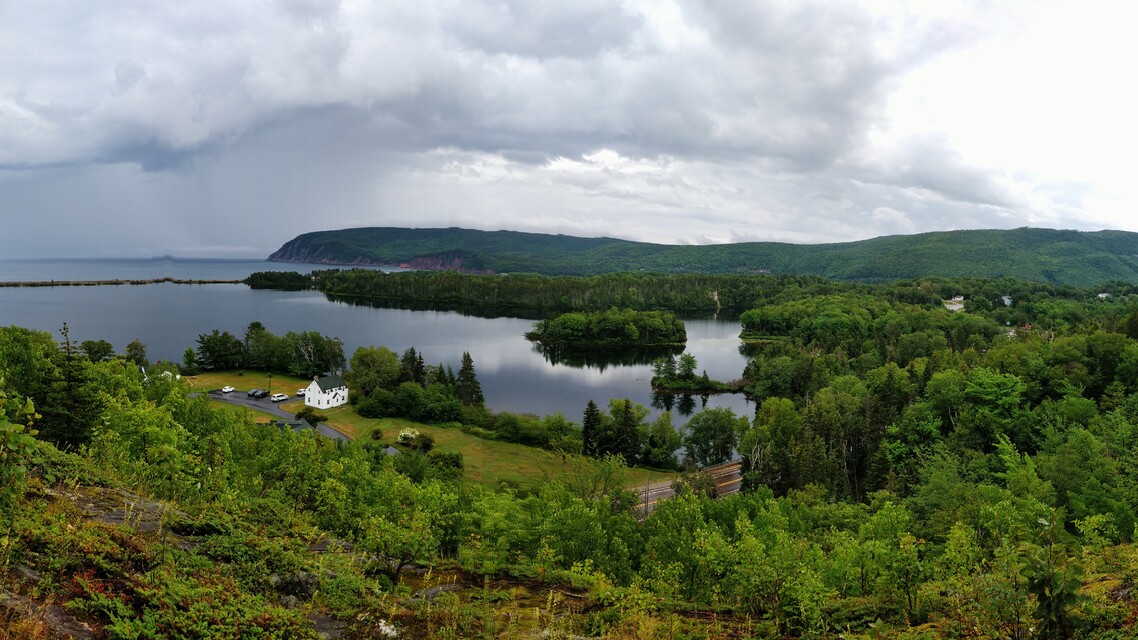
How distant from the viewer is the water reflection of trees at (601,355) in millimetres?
86312

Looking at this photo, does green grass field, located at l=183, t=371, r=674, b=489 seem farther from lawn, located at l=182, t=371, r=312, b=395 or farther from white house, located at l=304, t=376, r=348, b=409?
lawn, located at l=182, t=371, r=312, b=395

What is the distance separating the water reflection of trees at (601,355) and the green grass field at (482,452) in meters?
36.2

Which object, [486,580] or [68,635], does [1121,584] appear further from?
[68,635]

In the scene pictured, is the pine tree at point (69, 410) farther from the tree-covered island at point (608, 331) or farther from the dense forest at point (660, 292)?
the dense forest at point (660, 292)

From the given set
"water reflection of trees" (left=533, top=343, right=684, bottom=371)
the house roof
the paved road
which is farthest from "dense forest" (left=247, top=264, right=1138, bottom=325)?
the paved road

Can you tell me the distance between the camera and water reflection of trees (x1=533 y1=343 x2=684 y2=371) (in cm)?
8631

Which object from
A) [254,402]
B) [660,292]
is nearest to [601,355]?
[254,402]

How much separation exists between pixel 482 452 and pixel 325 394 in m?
19.3

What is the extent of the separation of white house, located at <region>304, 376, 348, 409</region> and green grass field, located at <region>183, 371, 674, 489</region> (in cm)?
103

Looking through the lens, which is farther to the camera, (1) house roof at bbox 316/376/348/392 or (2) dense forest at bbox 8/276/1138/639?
(1) house roof at bbox 316/376/348/392

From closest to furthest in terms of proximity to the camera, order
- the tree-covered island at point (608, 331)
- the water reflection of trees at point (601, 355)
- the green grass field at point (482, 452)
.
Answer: the green grass field at point (482, 452), the water reflection of trees at point (601, 355), the tree-covered island at point (608, 331)

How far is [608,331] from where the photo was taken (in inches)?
4151

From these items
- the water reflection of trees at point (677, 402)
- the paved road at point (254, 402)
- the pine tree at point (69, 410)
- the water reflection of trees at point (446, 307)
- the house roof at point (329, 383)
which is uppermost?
the pine tree at point (69, 410)

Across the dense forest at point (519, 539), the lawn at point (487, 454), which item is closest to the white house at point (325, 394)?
the lawn at point (487, 454)
